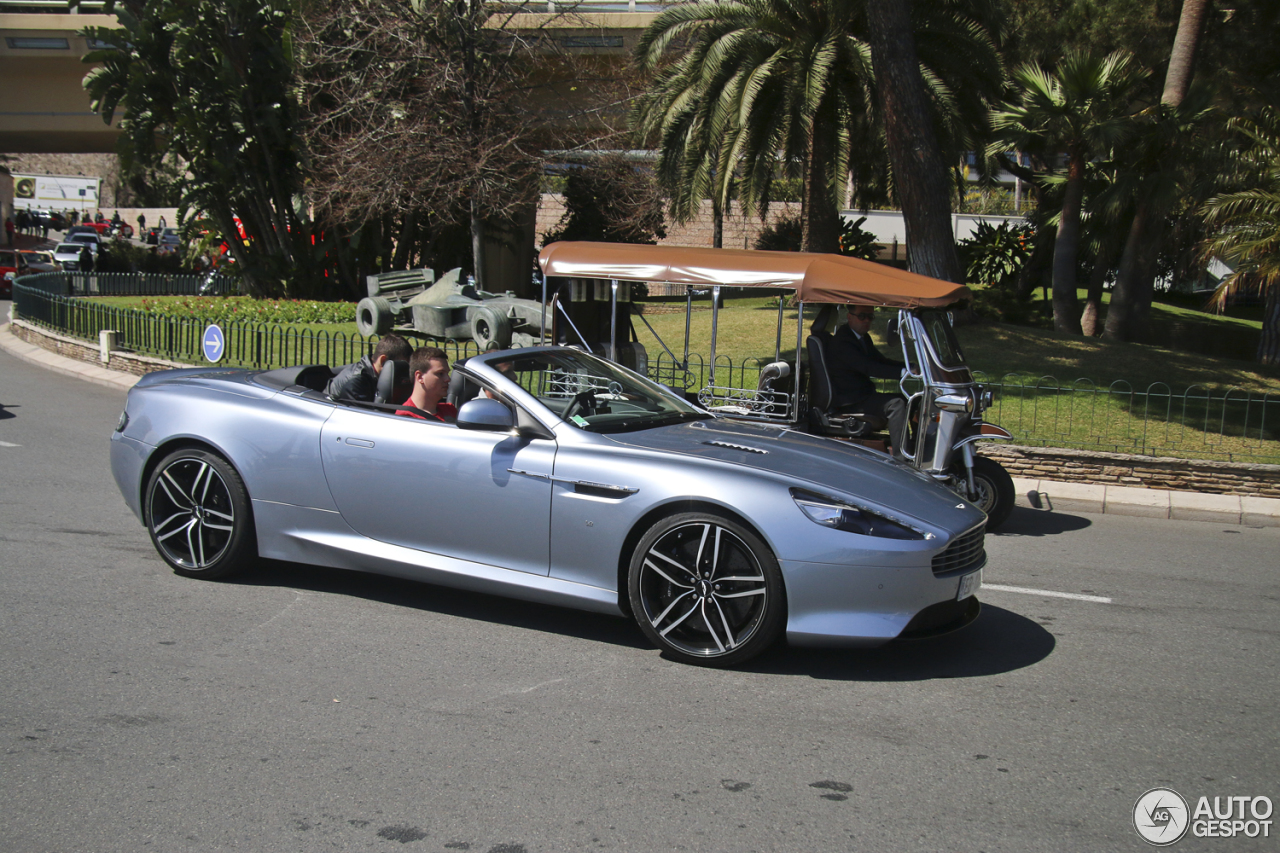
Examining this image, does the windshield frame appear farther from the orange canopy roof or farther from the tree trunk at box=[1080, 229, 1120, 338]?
the tree trunk at box=[1080, 229, 1120, 338]

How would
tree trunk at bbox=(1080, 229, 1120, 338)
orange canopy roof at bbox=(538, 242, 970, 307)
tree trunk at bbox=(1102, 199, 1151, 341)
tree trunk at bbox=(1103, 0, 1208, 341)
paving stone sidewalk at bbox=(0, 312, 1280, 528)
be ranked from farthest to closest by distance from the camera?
tree trunk at bbox=(1080, 229, 1120, 338)
tree trunk at bbox=(1102, 199, 1151, 341)
tree trunk at bbox=(1103, 0, 1208, 341)
paving stone sidewalk at bbox=(0, 312, 1280, 528)
orange canopy roof at bbox=(538, 242, 970, 307)

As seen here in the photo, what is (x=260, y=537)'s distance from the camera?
5.96 metres

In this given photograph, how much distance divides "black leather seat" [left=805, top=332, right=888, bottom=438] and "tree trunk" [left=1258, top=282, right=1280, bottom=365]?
12.7 meters

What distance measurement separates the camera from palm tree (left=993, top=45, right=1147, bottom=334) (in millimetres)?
18906

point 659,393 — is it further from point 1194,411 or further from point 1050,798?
point 1194,411

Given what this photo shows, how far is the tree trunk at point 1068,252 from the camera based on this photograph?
65.7ft

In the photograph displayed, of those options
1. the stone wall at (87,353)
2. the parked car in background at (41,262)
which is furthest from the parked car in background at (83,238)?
the stone wall at (87,353)

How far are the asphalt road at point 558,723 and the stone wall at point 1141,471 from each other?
12.7 ft

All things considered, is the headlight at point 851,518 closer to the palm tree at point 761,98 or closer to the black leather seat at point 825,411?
the black leather seat at point 825,411

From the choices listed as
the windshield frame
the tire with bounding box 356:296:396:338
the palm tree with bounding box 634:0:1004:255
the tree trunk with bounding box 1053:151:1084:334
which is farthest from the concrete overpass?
the windshield frame

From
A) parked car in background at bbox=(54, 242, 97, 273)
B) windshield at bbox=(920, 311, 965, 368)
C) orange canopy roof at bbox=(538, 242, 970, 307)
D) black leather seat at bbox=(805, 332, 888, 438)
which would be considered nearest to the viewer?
orange canopy roof at bbox=(538, 242, 970, 307)

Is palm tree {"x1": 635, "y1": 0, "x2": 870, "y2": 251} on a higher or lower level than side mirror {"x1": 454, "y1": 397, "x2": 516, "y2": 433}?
higher

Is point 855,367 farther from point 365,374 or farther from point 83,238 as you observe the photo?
point 83,238

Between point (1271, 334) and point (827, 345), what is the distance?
13.2m
